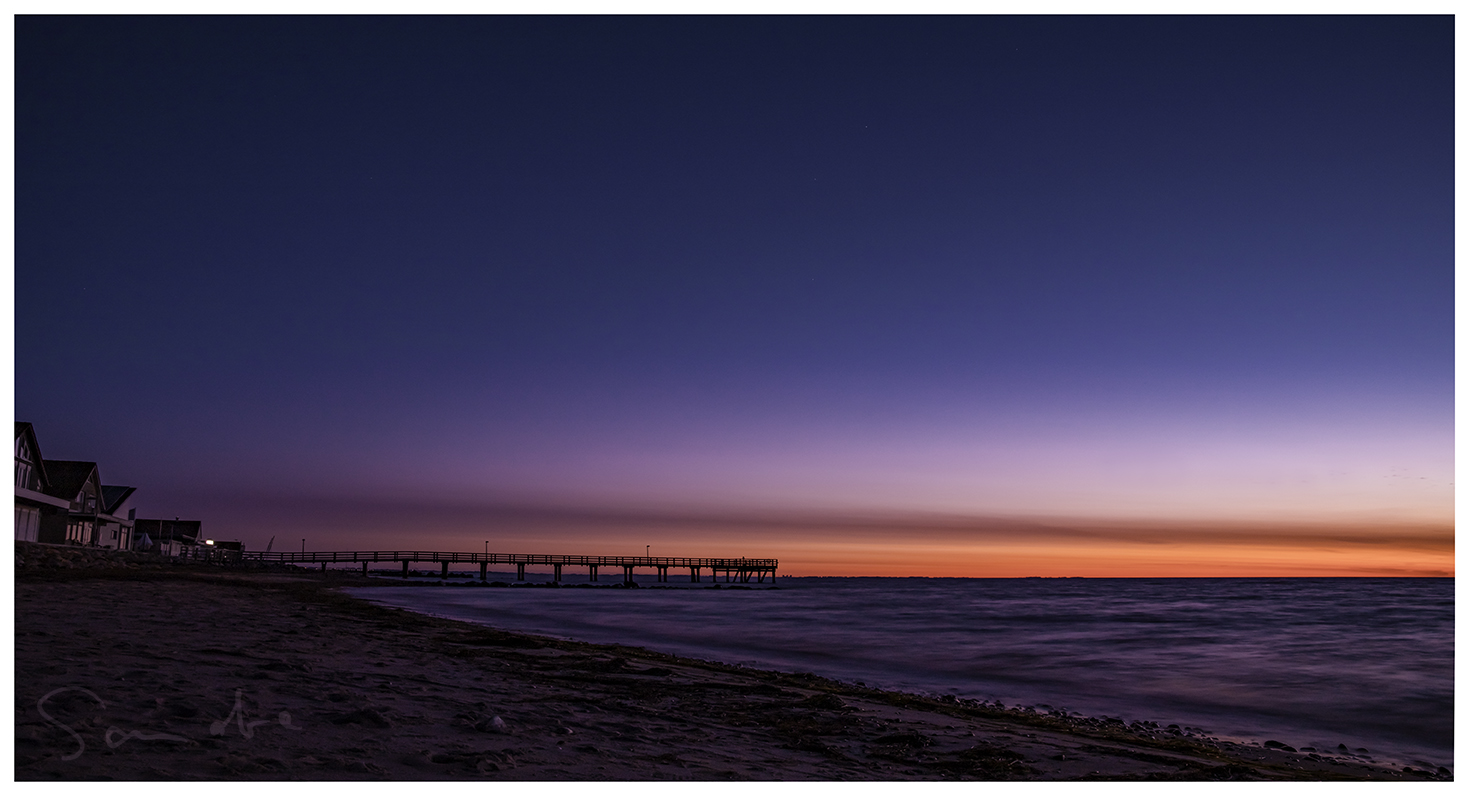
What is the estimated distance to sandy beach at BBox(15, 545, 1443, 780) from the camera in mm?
5250

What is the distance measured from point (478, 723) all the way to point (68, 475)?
54505mm

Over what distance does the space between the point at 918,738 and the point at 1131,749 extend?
91.9 inches

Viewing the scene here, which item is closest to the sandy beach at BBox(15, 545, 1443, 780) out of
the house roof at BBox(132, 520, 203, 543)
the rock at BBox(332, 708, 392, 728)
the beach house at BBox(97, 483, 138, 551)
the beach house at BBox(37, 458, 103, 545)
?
the rock at BBox(332, 708, 392, 728)

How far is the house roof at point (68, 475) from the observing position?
47719 millimetres

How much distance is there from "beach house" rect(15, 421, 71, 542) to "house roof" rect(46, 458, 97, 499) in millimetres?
5267

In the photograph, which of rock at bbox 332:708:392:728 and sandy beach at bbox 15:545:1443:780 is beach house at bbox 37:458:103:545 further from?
rock at bbox 332:708:392:728

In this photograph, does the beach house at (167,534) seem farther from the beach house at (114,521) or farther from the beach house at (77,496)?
the beach house at (77,496)

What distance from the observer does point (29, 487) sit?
1587 inches

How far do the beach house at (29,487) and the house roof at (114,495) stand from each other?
17.6m

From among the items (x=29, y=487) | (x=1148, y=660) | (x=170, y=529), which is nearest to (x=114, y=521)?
(x=29, y=487)

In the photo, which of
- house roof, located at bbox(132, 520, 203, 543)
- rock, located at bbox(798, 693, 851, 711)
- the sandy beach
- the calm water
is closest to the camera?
the sandy beach

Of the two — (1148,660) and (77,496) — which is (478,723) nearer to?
(1148,660)

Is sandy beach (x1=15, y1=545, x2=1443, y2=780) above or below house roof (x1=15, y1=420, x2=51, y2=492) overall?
below

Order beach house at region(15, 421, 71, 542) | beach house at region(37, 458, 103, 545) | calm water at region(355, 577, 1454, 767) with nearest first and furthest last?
calm water at region(355, 577, 1454, 767)
beach house at region(15, 421, 71, 542)
beach house at region(37, 458, 103, 545)
